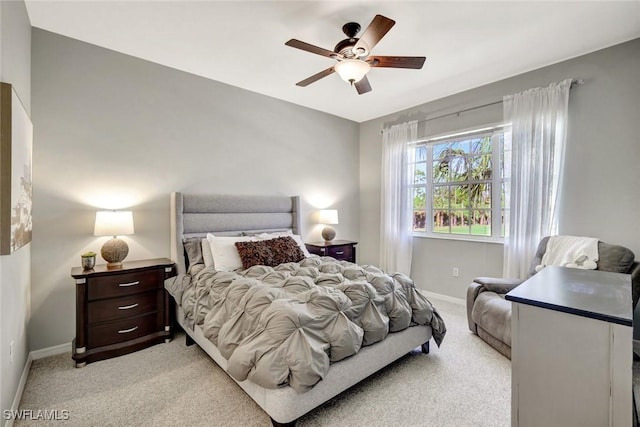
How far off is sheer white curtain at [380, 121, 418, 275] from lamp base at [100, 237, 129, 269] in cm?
353

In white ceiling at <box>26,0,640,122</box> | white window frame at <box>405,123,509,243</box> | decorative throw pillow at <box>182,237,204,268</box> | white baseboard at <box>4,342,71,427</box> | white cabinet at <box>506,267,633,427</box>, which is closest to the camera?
white cabinet at <box>506,267,633,427</box>

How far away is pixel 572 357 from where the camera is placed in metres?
1.19

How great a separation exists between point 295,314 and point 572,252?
2756mm

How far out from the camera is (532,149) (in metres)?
3.33

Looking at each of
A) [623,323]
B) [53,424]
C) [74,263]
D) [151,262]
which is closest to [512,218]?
[623,323]

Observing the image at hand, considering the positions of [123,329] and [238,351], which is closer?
[238,351]

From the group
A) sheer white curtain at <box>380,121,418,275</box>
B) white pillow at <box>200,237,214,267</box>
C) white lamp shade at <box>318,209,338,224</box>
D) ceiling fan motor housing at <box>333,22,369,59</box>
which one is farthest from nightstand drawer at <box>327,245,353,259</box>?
ceiling fan motor housing at <box>333,22,369,59</box>

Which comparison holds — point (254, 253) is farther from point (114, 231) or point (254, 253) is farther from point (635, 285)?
point (635, 285)

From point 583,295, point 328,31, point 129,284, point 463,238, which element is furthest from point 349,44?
point 463,238

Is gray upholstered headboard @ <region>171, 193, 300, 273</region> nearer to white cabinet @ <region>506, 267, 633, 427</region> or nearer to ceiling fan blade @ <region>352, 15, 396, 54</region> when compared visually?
ceiling fan blade @ <region>352, 15, 396, 54</region>

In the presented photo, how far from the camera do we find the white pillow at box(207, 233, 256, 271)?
3.00 m

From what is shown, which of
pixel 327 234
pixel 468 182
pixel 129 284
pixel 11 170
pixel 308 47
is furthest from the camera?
pixel 327 234

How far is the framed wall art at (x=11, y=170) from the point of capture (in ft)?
5.26

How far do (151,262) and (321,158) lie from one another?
9.54 ft
